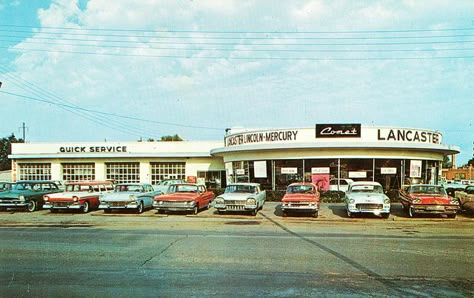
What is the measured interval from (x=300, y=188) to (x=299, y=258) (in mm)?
10389

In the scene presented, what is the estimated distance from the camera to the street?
6543mm

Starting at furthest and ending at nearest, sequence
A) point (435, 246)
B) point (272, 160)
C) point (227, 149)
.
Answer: point (227, 149) < point (272, 160) < point (435, 246)

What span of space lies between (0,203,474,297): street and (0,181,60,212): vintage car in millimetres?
5930

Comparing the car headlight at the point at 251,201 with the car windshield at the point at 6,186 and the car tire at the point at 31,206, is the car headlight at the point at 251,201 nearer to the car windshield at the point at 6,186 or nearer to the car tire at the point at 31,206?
the car tire at the point at 31,206

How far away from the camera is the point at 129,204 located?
19125 millimetres

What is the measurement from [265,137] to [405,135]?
29.8 feet

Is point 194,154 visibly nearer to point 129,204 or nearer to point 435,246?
point 129,204

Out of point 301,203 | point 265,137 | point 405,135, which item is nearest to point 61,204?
point 301,203

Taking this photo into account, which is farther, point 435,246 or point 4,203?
point 4,203

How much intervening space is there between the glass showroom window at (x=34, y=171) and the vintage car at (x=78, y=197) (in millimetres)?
18794

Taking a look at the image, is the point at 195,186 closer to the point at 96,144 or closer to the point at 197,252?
the point at 197,252

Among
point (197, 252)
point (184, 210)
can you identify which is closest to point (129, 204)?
point (184, 210)

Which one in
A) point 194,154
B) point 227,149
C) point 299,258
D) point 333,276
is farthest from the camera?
point 194,154

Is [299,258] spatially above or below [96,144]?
below
